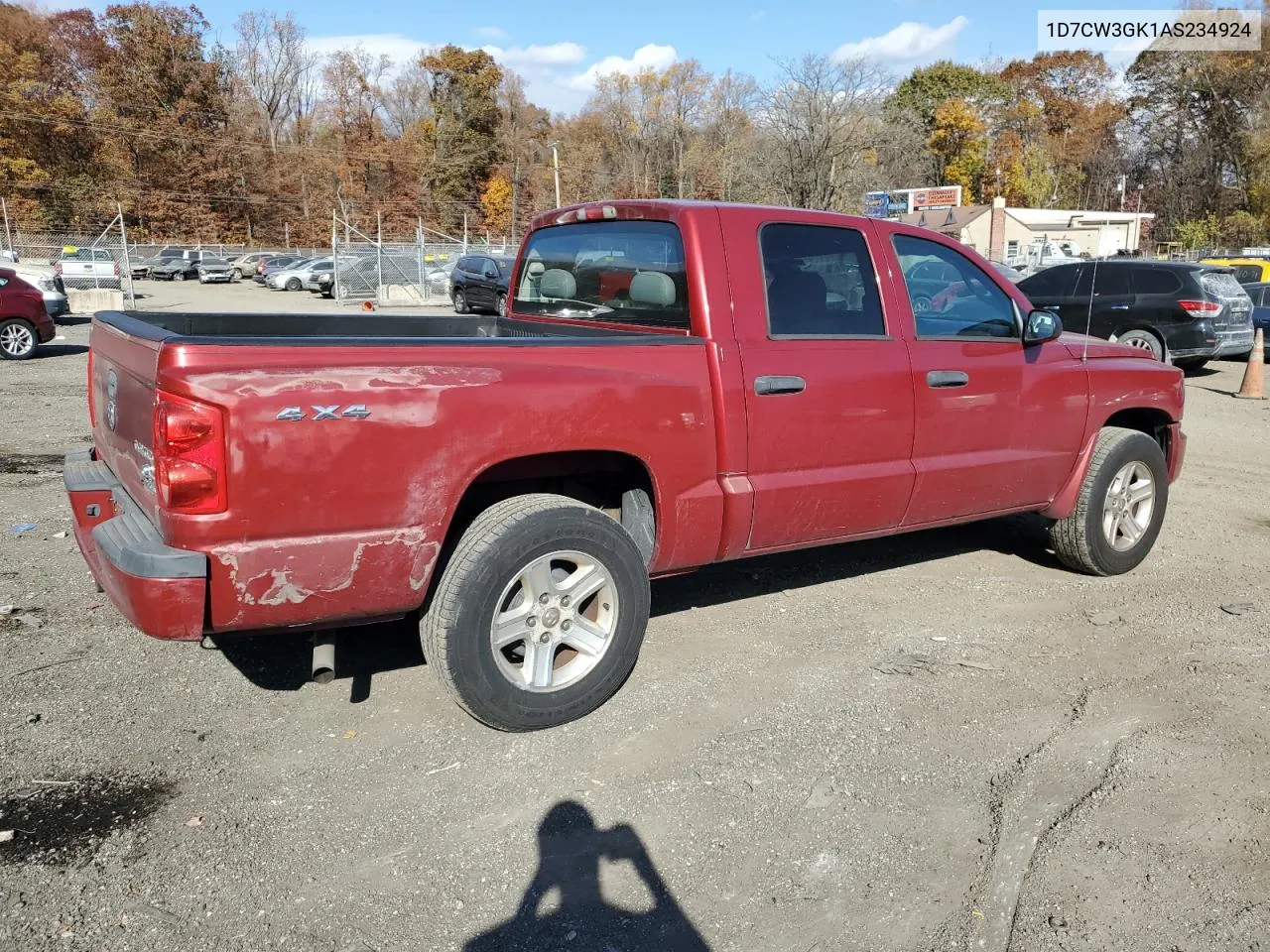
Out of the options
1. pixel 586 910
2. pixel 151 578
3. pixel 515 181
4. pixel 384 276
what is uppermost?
pixel 515 181

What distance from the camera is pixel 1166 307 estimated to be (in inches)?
531

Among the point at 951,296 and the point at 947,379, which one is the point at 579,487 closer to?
the point at 947,379

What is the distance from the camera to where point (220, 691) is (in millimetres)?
3869

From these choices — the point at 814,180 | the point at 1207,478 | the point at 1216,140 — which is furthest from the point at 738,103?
the point at 1207,478

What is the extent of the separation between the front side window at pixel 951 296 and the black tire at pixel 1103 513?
3.22ft

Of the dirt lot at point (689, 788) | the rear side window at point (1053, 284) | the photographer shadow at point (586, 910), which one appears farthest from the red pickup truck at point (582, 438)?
the rear side window at point (1053, 284)

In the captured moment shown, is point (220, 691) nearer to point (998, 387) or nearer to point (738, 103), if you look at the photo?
point (998, 387)

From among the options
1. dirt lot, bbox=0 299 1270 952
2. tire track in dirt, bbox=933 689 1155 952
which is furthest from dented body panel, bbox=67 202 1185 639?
tire track in dirt, bbox=933 689 1155 952

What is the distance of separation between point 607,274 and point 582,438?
1239 mm

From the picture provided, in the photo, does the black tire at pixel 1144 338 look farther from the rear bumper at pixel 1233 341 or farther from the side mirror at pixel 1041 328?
the side mirror at pixel 1041 328

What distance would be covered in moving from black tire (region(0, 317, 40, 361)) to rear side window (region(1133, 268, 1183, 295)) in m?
16.2

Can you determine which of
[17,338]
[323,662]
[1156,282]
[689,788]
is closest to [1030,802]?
[689,788]

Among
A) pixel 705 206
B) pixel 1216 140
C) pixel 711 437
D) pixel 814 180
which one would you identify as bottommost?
pixel 711 437

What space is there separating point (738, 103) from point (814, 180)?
64.1ft
